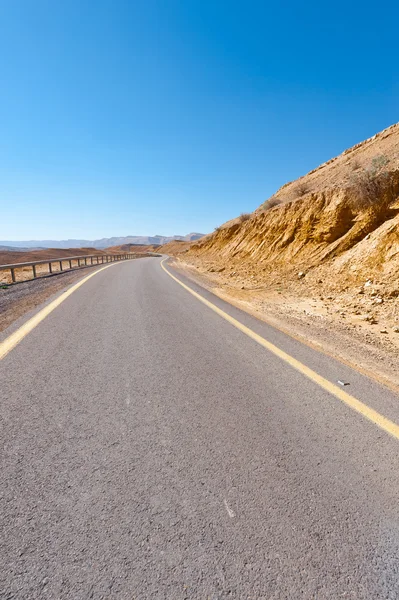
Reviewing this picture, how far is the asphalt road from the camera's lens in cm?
135

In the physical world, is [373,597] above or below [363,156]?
below

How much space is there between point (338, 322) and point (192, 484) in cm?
511

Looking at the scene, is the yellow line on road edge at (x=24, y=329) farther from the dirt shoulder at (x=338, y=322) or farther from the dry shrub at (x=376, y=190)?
the dry shrub at (x=376, y=190)

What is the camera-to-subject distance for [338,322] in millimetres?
6031

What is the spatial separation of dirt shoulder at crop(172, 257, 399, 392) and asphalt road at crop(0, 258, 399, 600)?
1.75ft

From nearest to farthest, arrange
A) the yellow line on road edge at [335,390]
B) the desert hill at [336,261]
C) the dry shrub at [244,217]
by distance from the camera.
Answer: the yellow line on road edge at [335,390]
the desert hill at [336,261]
the dry shrub at [244,217]

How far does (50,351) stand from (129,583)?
3.28m

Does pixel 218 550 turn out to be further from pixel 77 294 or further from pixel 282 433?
pixel 77 294

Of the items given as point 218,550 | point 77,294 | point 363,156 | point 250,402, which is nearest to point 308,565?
point 218,550

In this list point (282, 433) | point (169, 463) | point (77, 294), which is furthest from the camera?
point (77, 294)

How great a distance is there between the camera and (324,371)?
11.7ft

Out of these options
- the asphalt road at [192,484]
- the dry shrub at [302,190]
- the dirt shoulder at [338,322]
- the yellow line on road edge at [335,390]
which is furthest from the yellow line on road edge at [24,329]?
the dry shrub at [302,190]

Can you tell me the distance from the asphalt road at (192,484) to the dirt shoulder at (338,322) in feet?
1.75

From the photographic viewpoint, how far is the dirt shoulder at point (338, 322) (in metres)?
4.01
